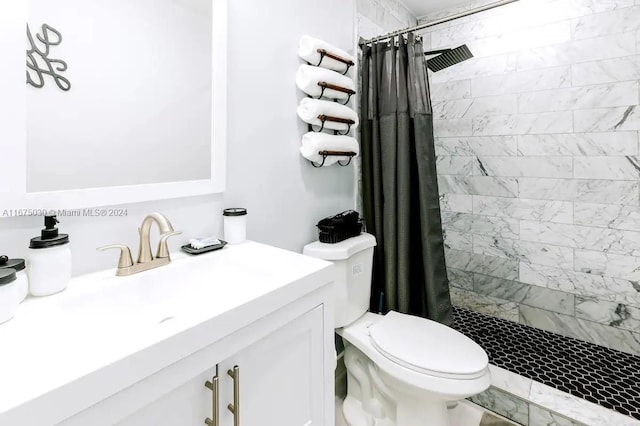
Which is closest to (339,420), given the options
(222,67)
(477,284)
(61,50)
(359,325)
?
(359,325)

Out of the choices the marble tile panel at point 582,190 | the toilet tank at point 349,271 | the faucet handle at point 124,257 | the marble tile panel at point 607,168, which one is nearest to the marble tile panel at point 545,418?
the toilet tank at point 349,271

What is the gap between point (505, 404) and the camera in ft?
5.27

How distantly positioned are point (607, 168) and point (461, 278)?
1.18m

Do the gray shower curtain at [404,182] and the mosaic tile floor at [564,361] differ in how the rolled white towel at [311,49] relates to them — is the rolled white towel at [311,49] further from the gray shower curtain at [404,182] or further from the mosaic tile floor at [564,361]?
the mosaic tile floor at [564,361]

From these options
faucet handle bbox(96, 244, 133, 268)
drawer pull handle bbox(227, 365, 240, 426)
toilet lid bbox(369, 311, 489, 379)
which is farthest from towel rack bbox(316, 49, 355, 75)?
drawer pull handle bbox(227, 365, 240, 426)

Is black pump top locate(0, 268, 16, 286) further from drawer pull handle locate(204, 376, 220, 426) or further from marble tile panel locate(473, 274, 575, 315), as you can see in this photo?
marble tile panel locate(473, 274, 575, 315)

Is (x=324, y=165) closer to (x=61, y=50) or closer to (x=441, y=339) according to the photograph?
(x=441, y=339)

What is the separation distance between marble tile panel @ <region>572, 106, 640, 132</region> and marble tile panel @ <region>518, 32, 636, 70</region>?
0.32 metres

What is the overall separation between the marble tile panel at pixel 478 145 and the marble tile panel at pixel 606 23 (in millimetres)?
708

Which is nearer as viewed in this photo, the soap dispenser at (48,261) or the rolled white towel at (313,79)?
the soap dispenser at (48,261)

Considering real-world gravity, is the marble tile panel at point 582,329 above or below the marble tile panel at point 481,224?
below

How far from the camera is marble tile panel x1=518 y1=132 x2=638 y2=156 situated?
200cm

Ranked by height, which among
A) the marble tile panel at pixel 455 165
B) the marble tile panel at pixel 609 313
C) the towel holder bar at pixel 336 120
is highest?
the towel holder bar at pixel 336 120

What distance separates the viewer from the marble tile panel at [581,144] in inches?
78.7
